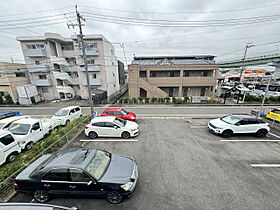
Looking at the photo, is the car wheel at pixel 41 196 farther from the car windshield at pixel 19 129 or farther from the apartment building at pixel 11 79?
the apartment building at pixel 11 79

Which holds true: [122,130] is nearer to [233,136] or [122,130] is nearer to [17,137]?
[17,137]

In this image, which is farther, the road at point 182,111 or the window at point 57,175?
the road at point 182,111

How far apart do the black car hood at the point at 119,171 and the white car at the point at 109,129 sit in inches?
137

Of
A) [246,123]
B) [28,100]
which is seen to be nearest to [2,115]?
[28,100]

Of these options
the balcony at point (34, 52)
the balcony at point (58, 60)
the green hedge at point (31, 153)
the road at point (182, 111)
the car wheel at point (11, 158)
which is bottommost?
the road at point (182, 111)

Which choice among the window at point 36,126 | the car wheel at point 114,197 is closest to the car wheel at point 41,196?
the car wheel at point 114,197

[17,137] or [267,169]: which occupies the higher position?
[17,137]

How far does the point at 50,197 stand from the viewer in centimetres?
424

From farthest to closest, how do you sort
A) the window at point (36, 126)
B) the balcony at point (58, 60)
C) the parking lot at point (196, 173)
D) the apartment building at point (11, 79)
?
the balcony at point (58, 60)
the apartment building at point (11, 79)
the window at point (36, 126)
the parking lot at point (196, 173)

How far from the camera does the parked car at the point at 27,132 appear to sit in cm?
732

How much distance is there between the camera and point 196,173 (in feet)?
18.0

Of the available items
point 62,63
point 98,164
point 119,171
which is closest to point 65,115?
point 98,164

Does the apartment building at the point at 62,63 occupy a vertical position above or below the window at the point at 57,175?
above

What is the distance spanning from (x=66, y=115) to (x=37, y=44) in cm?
1967
